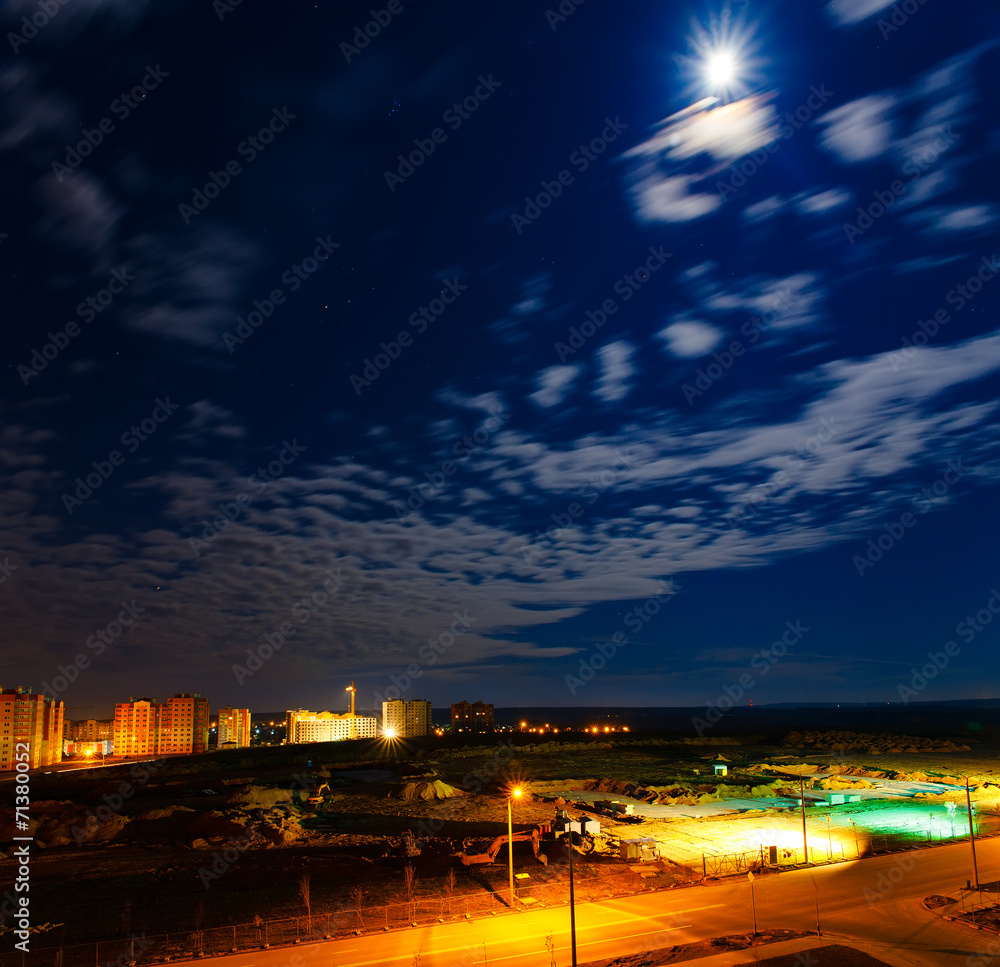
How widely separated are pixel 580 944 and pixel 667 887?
9.39 metres

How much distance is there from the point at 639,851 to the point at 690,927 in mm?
13777

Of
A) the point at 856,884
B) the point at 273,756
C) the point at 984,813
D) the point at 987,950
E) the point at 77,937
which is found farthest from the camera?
the point at 273,756

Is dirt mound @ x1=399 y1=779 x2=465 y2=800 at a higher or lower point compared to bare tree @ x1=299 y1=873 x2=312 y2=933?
lower

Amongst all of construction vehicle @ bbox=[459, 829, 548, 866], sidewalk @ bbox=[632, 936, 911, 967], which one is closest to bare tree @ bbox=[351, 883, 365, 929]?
construction vehicle @ bbox=[459, 829, 548, 866]

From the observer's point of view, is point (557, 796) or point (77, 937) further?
point (557, 796)

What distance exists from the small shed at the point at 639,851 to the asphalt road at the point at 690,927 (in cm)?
618

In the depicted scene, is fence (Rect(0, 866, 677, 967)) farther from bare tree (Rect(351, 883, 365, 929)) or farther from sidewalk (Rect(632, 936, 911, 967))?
sidewalk (Rect(632, 936, 911, 967))

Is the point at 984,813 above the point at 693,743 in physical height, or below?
above

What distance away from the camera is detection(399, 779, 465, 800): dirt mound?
72812mm

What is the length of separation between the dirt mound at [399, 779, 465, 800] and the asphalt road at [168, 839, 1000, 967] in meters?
43.0

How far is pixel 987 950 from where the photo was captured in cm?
2483

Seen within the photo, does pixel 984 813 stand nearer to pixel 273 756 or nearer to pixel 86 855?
pixel 86 855

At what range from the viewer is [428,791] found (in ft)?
240

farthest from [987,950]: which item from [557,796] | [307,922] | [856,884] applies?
[557,796]
